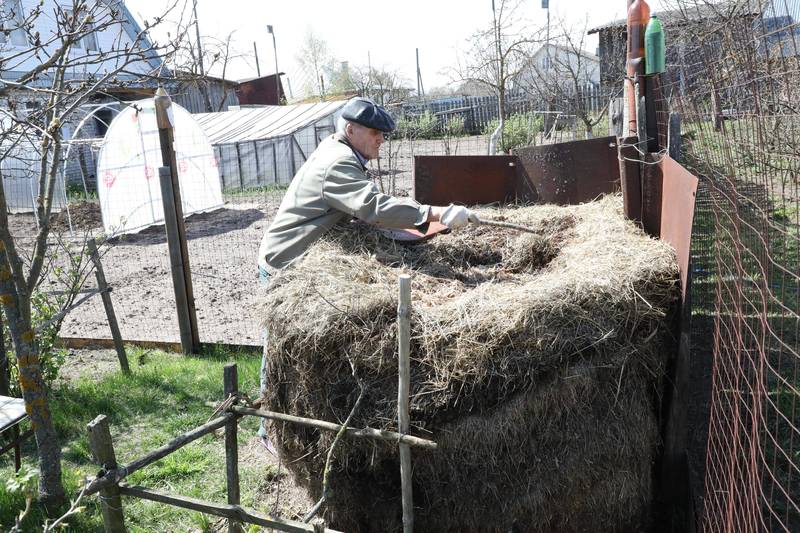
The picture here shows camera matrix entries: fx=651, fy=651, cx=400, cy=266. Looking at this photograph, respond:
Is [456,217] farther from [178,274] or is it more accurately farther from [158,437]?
Result: [178,274]

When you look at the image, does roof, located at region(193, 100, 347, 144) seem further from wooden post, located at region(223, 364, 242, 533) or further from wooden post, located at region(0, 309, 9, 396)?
wooden post, located at region(223, 364, 242, 533)

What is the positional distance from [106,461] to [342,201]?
1687 millimetres

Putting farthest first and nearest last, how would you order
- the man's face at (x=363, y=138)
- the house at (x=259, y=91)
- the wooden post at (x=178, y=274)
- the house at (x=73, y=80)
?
1. the house at (x=259, y=91)
2. the wooden post at (x=178, y=274)
3. the man's face at (x=363, y=138)
4. the house at (x=73, y=80)

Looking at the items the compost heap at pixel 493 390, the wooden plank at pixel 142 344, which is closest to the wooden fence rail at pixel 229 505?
the compost heap at pixel 493 390

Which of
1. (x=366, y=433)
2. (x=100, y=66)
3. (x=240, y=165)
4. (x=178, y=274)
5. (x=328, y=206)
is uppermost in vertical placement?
(x=100, y=66)

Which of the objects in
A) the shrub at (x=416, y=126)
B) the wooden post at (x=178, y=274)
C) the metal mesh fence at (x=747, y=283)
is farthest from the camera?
the shrub at (x=416, y=126)

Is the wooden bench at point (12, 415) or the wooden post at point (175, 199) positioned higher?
the wooden post at point (175, 199)

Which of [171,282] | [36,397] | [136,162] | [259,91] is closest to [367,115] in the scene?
[36,397]

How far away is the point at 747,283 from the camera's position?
4.68 meters

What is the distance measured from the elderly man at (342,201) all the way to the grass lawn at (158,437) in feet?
3.17

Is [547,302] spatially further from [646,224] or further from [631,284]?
[646,224]

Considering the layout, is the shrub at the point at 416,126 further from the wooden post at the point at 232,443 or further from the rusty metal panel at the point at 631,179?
the wooden post at the point at 232,443

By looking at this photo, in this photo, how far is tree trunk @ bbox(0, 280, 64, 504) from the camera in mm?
3271

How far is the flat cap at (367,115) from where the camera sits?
12.2 ft
